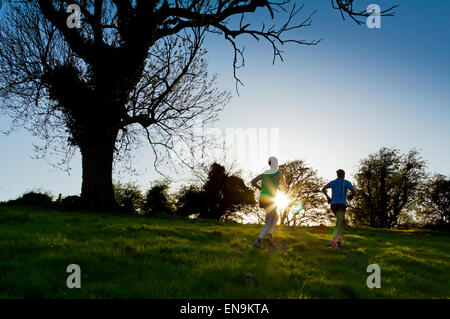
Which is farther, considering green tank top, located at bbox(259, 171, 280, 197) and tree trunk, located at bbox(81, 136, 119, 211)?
tree trunk, located at bbox(81, 136, 119, 211)

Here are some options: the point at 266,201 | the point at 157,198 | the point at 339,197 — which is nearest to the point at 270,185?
the point at 266,201

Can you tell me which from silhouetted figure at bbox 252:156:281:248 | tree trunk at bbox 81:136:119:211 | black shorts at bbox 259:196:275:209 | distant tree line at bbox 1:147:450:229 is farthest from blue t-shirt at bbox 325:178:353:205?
distant tree line at bbox 1:147:450:229

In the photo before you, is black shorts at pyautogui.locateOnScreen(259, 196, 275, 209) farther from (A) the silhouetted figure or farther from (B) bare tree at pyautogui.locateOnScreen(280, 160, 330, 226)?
(B) bare tree at pyautogui.locateOnScreen(280, 160, 330, 226)

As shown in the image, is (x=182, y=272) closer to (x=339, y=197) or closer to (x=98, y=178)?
(x=339, y=197)

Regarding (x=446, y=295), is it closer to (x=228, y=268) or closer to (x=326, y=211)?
(x=228, y=268)

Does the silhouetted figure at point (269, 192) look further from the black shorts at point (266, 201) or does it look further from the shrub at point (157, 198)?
the shrub at point (157, 198)

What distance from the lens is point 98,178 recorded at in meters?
18.5

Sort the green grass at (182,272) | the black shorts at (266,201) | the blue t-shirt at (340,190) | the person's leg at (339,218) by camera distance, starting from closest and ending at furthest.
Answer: the green grass at (182,272) < the black shorts at (266,201) < the person's leg at (339,218) < the blue t-shirt at (340,190)

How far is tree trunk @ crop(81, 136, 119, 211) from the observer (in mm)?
18438

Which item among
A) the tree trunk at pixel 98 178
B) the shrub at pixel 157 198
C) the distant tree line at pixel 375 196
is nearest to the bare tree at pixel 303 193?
the distant tree line at pixel 375 196

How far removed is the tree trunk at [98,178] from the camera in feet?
60.5
